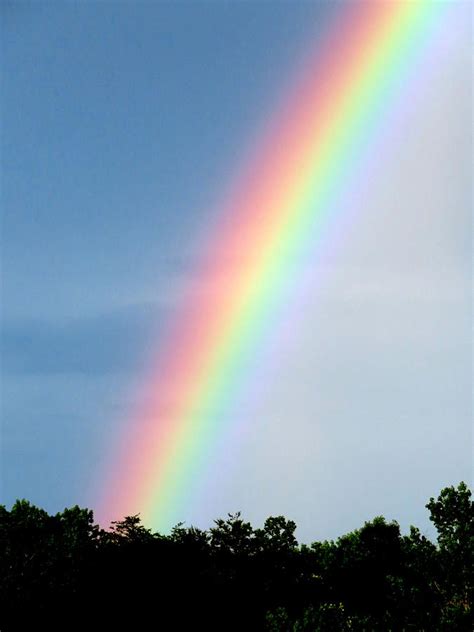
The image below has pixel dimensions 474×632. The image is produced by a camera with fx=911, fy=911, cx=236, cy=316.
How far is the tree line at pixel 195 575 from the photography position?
47.2 meters

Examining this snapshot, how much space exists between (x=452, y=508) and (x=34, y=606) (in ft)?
74.9

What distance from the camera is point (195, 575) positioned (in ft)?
176

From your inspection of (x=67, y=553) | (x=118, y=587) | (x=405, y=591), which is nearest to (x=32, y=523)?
(x=67, y=553)

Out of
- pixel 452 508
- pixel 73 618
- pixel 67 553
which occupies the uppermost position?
pixel 67 553

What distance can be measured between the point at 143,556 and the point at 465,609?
22680mm

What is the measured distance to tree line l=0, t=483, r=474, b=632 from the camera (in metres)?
47.2

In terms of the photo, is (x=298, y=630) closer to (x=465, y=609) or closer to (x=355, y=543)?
(x=465, y=609)

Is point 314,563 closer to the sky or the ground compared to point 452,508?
closer to the sky

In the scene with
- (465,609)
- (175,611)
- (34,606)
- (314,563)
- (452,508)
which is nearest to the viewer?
(465,609)

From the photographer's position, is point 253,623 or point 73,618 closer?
point 73,618

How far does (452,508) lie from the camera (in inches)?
1484

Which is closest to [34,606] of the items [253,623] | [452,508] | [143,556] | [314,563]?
[143,556]

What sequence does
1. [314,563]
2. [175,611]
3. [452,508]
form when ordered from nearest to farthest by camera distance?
1. [452,508]
2. [175,611]
3. [314,563]

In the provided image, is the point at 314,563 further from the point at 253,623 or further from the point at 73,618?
the point at 73,618
